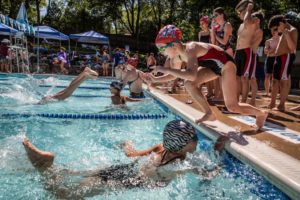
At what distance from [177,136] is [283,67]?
167 inches

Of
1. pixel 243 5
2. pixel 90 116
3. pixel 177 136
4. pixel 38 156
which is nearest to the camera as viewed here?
pixel 177 136

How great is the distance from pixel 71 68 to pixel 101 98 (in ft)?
44.5

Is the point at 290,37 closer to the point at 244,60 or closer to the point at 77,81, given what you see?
the point at 244,60

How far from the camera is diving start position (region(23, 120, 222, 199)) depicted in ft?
9.21

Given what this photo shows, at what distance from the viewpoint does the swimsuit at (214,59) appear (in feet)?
14.5

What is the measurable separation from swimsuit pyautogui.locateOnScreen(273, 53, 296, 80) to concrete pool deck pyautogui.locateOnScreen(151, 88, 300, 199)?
26.5 inches

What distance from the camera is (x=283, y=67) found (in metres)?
6.32

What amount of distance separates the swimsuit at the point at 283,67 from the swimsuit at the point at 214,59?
7.28 ft

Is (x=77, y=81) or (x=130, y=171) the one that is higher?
(x=77, y=81)

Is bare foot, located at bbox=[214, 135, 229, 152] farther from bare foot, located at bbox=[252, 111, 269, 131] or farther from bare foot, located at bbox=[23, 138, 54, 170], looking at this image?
bare foot, located at bbox=[23, 138, 54, 170]

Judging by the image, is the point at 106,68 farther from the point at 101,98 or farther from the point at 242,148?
the point at 242,148

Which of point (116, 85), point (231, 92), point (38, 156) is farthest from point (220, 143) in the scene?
point (116, 85)

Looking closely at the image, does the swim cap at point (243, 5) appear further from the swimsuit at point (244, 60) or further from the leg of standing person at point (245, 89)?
the leg of standing person at point (245, 89)

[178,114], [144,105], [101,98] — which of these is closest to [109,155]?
[178,114]
